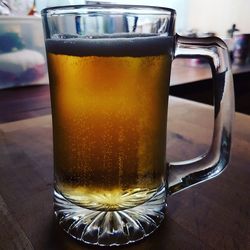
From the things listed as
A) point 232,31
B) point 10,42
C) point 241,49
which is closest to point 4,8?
point 10,42

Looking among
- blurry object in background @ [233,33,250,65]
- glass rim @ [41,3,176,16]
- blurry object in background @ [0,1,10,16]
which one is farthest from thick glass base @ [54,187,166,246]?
blurry object in background @ [233,33,250,65]

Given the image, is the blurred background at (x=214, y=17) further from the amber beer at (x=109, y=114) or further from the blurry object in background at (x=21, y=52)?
the amber beer at (x=109, y=114)

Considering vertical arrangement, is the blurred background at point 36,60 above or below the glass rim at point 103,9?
below

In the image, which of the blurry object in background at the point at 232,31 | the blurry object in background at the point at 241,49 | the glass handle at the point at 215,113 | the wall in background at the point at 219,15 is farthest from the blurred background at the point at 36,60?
the glass handle at the point at 215,113

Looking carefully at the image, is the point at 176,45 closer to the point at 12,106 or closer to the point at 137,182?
the point at 137,182

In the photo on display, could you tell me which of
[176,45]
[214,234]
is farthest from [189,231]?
[176,45]
